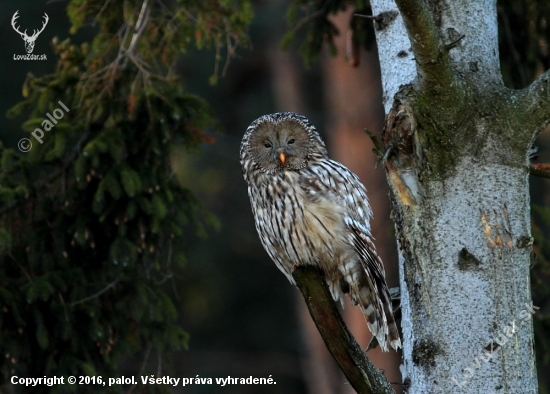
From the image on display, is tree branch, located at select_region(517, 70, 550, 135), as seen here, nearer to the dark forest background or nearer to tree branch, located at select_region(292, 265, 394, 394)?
tree branch, located at select_region(292, 265, 394, 394)

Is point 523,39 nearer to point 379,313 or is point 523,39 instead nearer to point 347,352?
point 379,313

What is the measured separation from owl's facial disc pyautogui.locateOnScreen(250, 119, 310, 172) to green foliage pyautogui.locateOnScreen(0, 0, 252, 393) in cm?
51

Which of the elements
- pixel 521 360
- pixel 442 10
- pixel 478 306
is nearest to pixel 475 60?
pixel 442 10

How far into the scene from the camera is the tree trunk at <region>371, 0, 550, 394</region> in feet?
9.84

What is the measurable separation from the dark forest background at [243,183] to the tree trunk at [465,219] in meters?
4.98

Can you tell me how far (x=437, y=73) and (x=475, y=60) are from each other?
0.38m

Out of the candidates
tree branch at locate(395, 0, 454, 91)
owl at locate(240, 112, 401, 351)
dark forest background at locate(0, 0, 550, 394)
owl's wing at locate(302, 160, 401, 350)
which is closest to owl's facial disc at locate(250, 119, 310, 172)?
owl at locate(240, 112, 401, 351)

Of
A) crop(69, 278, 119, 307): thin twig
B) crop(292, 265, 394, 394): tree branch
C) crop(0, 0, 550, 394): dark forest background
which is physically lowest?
crop(292, 265, 394, 394): tree branch

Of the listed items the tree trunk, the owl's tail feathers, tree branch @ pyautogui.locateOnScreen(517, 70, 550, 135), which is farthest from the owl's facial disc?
tree branch @ pyautogui.locateOnScreen(517, 70, 550, 135)

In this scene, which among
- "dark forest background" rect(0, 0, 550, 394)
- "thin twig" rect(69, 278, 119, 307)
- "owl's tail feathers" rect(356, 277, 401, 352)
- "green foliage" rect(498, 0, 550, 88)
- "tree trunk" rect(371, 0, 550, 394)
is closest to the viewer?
"tree trunk" rect(371, 0, 550, 394)

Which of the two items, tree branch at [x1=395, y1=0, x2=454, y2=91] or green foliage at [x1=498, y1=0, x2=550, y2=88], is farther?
green foliage at [x1=498, y1=0, x2=550, y2=88]

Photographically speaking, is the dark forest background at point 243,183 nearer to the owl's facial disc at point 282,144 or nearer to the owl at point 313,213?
the owl at point 313,213

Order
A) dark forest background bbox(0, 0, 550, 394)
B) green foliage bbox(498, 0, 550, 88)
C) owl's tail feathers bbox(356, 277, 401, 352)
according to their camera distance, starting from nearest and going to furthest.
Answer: owl's tail feathers bbox(356, 277, 401, 352)
green foliage bbox(498, 0, 550, 88)
dark forest background bbox(0, 0, 550, 394)

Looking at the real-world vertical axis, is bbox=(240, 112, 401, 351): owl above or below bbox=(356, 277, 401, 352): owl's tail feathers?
above
